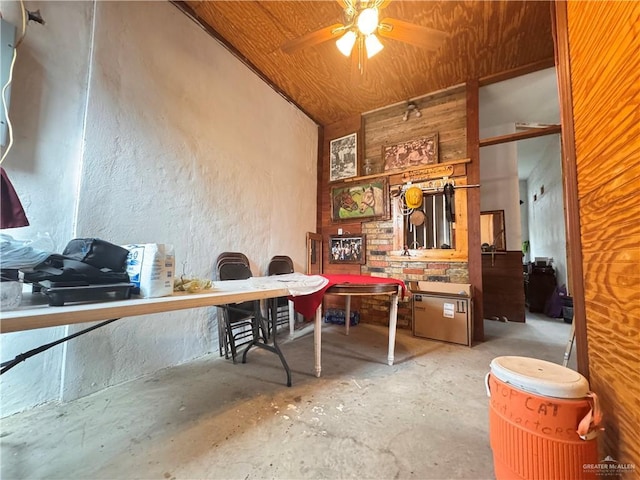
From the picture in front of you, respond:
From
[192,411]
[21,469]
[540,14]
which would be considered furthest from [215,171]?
[540,14]

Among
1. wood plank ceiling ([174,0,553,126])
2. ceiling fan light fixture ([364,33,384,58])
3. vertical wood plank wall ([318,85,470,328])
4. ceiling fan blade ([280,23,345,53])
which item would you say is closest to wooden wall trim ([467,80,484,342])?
vertical wood plank wall ([318,85,470,328])

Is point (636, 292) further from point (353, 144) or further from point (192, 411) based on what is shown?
point (353, 144)

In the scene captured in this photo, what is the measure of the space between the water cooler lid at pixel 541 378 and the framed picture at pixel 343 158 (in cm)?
362

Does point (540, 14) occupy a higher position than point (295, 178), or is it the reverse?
point (540, 14)

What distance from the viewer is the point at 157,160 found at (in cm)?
220

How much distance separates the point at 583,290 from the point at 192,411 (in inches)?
89.4

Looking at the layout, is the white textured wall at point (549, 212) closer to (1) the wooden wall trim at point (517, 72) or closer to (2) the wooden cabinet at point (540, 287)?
(2) the wooden cabinet at point (540, 287)

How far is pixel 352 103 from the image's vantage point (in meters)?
4.04

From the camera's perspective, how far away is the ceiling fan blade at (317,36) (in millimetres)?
2065

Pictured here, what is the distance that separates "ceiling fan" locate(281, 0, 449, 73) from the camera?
6.19ft

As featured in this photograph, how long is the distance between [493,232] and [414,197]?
2160mm

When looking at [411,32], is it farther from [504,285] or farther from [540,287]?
[540,287]

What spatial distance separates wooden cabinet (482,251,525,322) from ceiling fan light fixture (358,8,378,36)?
4263 millimetres

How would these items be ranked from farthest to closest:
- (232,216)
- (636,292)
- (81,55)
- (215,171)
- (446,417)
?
1. (232,216)
2. (215,171)
3. (81,55)
4. (446,417)
5. (636,292)
